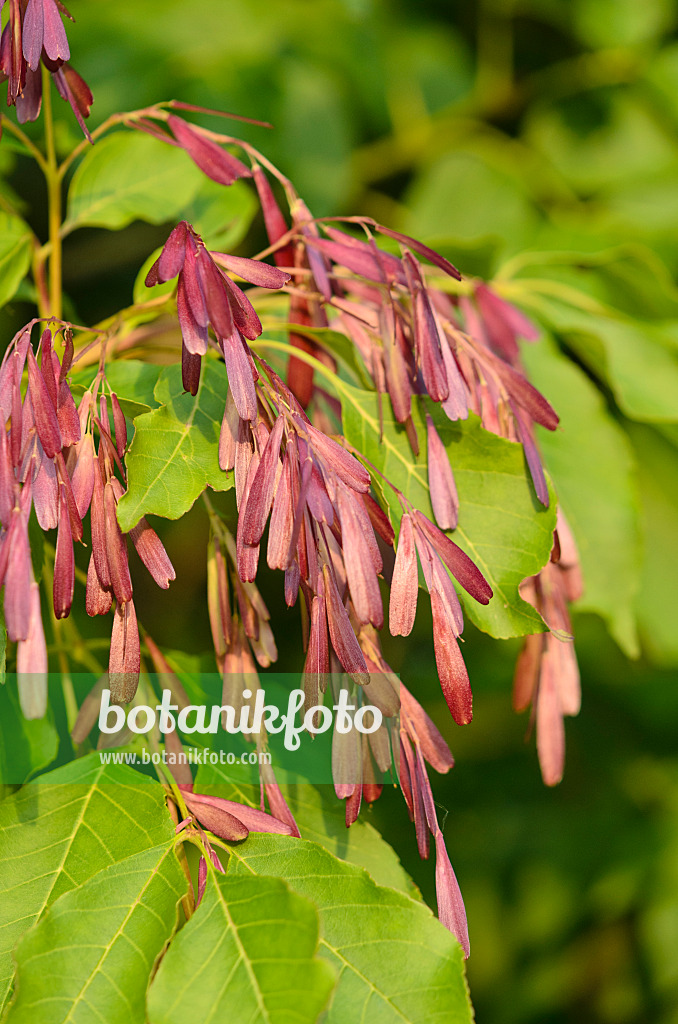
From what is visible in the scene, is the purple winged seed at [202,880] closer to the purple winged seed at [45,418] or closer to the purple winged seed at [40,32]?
the purple winged seed at [45,418]

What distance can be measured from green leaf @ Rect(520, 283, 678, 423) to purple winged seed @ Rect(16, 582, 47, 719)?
592mm

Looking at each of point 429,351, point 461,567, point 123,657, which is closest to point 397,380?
point 429,351

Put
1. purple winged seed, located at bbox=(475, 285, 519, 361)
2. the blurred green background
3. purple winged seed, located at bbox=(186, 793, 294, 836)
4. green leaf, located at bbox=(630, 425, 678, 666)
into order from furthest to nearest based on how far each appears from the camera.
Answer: the blurred green background
green leaf, located at bbox=(630, 425, 678, 666)
purple winged seed, located at bbox=(475, 285, 519, 361)
purple winged seed, located at bbox=(186, 793, 294, 836)

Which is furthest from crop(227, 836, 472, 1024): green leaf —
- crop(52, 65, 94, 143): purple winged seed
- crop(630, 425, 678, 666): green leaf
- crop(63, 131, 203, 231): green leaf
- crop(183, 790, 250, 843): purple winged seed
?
crop(630, 425, 678, 666): green leaf

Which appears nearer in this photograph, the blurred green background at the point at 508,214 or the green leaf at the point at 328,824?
the green leaf at the point at 328,824

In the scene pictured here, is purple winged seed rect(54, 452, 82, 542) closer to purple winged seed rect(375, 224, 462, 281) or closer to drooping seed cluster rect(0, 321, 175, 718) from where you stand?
drooping seed cluster rect(0, 321, 175, 718)

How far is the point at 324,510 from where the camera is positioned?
16.7 inches

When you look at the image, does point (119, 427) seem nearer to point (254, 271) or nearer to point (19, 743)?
point (254, 271)

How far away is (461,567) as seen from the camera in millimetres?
455

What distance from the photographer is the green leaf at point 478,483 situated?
0.51 meters

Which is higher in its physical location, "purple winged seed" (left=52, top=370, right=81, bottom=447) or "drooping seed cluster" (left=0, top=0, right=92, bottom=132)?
"drooping seed cluster" (left=0, top=0, right=92, bottom=132)

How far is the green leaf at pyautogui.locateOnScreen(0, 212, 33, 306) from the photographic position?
0.62 m

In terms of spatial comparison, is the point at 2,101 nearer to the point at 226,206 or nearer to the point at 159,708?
the point at 226,206

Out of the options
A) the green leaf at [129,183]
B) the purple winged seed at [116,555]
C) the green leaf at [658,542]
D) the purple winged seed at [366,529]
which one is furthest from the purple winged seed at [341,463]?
the green leaf at [658,542]
